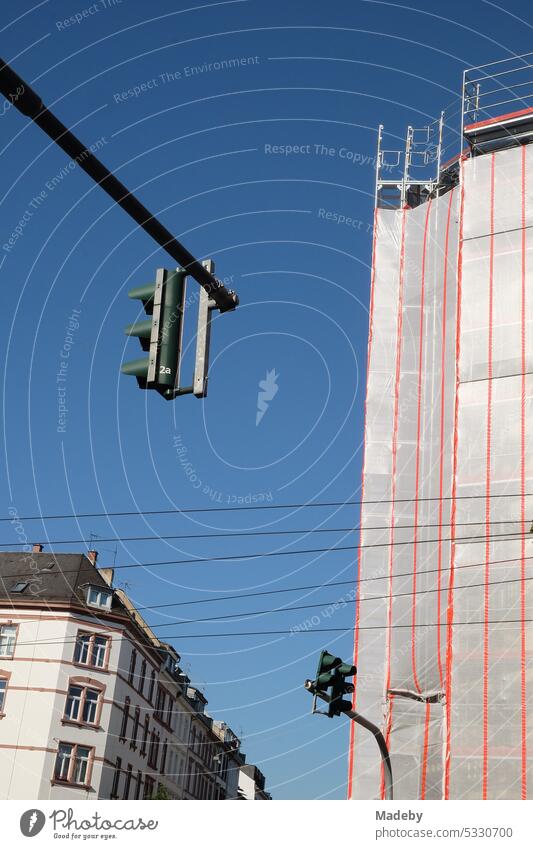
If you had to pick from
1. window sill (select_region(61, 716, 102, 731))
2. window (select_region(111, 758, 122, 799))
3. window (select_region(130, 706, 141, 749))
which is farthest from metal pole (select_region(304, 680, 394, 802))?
window (select_region(130, 706, 141, 749))

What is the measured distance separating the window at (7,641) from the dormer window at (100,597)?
4021mm

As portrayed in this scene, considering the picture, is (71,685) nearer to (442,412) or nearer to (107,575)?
(107,575)

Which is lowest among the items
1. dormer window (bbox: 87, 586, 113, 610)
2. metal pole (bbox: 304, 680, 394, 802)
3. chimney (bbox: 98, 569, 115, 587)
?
metal pole (bbox: 304, 680, 394, 802)

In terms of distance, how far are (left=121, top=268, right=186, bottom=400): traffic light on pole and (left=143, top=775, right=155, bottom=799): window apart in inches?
2122

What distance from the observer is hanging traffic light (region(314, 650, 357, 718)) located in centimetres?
1415

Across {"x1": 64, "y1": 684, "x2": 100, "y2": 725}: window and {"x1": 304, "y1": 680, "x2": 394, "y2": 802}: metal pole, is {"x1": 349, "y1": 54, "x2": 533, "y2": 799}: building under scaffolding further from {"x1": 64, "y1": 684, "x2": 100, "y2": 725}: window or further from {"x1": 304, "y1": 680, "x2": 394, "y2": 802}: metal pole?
{"x1": 64, "y1": 684, "x2": 100, "y2": 725}: window

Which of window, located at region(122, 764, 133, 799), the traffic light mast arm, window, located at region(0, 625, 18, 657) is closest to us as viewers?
the traffic light mast arm

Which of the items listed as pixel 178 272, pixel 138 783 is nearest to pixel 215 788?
pixel 138 783

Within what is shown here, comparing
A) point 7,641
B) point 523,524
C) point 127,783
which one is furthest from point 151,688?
point 523,524

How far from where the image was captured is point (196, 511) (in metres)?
20.0

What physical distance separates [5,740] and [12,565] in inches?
446

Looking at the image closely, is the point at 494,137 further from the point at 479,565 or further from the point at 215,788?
the point at 215,788

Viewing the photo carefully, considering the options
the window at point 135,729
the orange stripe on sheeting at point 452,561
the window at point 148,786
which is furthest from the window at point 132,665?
the orange stripe on sheeting at point 452,561
